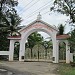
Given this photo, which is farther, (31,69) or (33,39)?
(33,39)

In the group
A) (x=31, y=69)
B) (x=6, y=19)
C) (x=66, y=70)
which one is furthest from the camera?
(x=6, y=19)

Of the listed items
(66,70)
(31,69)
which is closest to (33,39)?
(31,69)

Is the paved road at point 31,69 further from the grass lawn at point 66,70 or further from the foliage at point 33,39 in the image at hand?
the foliage at point 33,39

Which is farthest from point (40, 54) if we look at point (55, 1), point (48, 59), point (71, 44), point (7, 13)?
point (7, 13)

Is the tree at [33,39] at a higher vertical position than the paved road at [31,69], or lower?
higher

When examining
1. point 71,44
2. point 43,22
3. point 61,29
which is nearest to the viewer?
point 71,44

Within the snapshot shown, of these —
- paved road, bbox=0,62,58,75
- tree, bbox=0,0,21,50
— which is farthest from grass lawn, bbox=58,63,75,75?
tree, bbox=0,0,21,50

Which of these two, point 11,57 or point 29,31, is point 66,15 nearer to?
point 29,31

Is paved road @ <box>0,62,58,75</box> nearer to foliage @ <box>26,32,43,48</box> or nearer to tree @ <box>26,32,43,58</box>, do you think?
tree @ <box>26,32,43,58</box>

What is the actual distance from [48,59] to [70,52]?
3.44 m

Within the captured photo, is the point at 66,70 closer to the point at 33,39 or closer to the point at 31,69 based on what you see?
the point at 31,69

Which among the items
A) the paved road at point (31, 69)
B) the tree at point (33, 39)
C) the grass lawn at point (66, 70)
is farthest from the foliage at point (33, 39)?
the grass lawn at point (66, 70)

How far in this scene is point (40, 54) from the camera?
34.5 meters

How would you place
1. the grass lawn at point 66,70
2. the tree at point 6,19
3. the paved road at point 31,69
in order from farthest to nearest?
the tree at point 6,19
the paved road at point 31,69
the grass lawn at point 66,70
